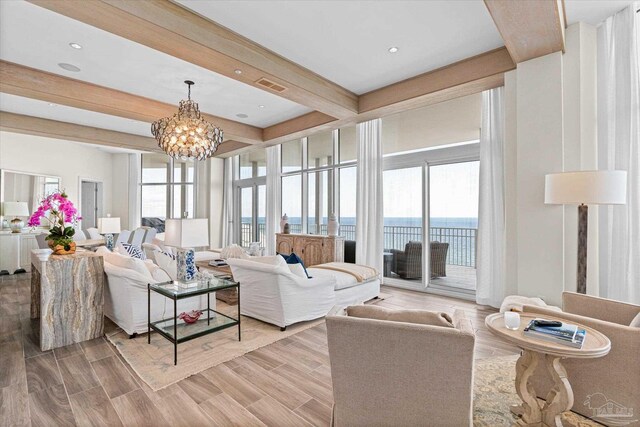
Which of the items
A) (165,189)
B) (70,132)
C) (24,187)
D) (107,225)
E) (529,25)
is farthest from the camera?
(165,189)

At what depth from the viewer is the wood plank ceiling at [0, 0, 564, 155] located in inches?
105

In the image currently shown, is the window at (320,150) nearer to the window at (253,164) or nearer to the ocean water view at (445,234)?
the window at (253,164)

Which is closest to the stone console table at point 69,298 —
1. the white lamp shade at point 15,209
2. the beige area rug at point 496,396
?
the beige area rug at point 496,396

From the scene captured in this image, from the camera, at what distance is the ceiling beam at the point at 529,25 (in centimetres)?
252

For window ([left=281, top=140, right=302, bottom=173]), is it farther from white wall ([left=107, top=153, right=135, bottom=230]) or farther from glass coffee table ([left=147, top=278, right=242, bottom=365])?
white wall ([left=107, top=153, right=135, bottom=230])

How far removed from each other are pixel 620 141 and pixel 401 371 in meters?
3.45

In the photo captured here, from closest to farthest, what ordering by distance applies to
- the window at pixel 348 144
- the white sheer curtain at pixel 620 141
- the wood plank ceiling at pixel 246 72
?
the wood plank ceiling at pixel 246 72 → the white sheer curtain at pixel 620 141 → the window at pixel 348 144

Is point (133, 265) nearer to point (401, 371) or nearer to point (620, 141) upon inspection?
point (401, 371)

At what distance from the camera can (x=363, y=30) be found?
333 centimetres

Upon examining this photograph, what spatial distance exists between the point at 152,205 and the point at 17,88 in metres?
5.80

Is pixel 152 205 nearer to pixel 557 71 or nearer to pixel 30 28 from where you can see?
pixel 30 28

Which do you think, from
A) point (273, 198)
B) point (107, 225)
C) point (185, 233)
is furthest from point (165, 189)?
point (185, 233)

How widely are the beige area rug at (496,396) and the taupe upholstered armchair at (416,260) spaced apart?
2486mm

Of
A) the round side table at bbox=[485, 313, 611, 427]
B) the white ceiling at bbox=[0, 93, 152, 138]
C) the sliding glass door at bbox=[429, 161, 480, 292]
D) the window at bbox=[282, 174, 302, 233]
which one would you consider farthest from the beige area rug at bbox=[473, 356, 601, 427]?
the white ceiling at bbox=[0, 93, 152, 138]
